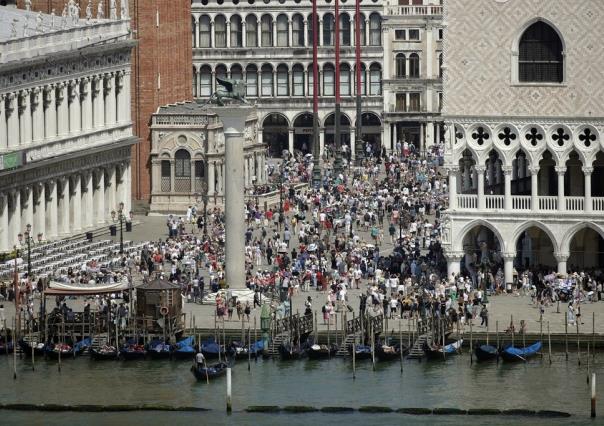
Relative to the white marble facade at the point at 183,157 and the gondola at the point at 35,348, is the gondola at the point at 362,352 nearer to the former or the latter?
the gondola at the point at 35,348

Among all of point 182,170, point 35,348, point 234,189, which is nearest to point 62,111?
point 182,170

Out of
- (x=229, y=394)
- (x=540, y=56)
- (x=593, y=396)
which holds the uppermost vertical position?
(x=540, y=56)

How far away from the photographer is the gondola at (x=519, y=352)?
121812 mm

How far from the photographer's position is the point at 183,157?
173875mm

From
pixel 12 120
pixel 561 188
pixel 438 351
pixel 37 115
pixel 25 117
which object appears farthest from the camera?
pixel 37 115

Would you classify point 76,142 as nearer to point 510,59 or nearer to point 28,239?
point 28,239

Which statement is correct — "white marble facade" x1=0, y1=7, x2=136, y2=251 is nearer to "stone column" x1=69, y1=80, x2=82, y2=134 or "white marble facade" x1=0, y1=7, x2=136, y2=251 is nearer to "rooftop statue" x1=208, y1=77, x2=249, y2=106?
"stone column" x1=69, y1=80, x2=82, y2=134

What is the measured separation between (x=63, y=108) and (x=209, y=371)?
39.3 metres

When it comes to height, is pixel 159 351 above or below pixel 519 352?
above

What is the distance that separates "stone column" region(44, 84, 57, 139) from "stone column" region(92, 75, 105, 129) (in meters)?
6.44

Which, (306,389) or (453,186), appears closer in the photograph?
(306,389)

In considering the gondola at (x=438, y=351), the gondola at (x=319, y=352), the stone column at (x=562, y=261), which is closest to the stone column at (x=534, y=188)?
the stone column at (x=562, y=261)

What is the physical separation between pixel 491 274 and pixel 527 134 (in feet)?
19.2

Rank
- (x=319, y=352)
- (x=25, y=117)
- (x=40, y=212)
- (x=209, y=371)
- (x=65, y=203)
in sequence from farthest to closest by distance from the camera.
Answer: (x=65, y=203)
(x=40, y=212)
(x=25, y=117)
(x=319, y=352)
(x=209, y=371)
